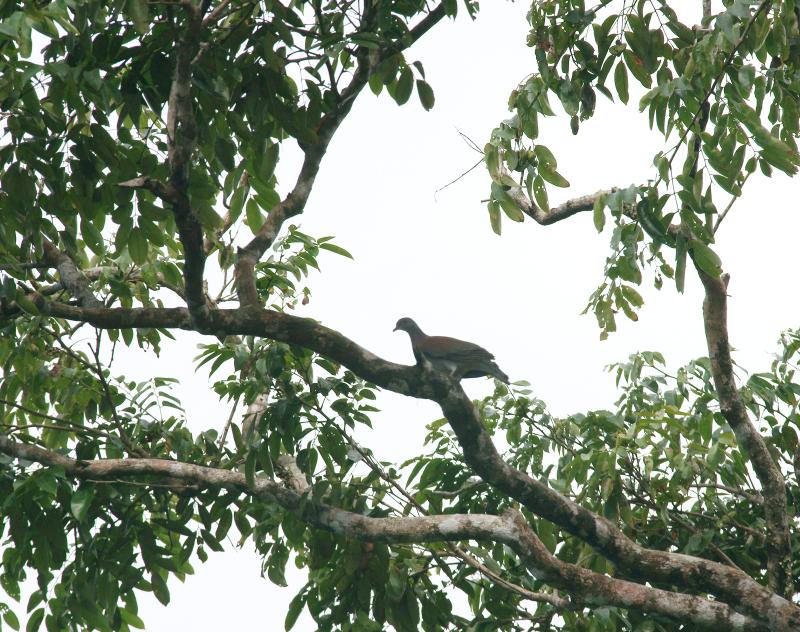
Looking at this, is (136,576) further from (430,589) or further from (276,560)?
(430,589)

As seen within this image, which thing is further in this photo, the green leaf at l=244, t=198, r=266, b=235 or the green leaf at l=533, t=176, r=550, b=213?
the green leaf at l=533, t=176, r=550, b=213

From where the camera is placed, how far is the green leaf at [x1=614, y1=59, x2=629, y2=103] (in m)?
4.89

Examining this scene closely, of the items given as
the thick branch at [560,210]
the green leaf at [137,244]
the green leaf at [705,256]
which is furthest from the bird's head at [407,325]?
the green leaf at [705,256]

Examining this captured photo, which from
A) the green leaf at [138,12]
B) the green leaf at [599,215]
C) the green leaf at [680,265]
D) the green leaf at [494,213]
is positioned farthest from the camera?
the green leaf at [494,213]

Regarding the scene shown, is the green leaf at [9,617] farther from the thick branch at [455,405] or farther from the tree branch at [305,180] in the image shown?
the tree branch at [305,180]

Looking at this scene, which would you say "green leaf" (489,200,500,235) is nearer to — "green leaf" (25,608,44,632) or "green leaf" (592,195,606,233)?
"green leaf" (592,195,606,233)

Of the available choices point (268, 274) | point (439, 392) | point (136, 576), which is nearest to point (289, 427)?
point (439, 392)

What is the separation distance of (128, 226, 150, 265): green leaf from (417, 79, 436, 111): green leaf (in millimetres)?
1464

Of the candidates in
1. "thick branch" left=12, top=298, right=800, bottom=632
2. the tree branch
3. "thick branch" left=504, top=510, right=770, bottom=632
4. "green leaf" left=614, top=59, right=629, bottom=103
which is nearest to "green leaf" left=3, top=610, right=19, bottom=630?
"thick branch" left=12, top=298, right=800, bottom=632

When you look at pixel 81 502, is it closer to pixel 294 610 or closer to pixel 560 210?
pixel 294 610

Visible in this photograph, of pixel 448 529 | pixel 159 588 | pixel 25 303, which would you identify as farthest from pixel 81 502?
pixel 448 529

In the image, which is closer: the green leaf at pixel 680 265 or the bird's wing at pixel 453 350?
the green leaf at pixel 680 265

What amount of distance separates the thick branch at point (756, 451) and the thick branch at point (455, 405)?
1.81 feet

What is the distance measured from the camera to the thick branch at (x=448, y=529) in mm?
4547
